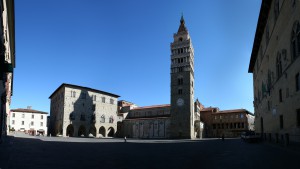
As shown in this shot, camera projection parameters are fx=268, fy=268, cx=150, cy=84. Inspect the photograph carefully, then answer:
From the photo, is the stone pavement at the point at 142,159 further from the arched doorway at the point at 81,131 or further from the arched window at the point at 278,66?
the arched doorway at the point at 81,131

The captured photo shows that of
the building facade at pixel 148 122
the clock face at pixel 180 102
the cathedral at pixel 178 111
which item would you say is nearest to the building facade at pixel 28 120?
the building facade at pixel 148 122

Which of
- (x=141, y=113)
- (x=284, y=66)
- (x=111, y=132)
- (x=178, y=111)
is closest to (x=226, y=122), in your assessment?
(x=178, y=111)

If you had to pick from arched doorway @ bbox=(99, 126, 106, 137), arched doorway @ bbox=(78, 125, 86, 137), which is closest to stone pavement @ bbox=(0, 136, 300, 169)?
arched doorway @ bbox=(78, 125, 86, 137)

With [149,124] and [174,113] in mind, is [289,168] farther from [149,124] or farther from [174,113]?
[149,124]

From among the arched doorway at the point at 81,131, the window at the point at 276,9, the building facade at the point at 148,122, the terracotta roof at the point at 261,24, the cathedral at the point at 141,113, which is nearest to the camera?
the window at the point at 276,9

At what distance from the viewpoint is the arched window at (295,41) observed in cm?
1858

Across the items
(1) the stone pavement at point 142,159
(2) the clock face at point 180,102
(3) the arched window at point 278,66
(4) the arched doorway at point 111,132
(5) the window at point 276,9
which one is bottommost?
(4) the arched doorway at point 111,132

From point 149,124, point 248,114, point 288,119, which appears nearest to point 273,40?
point 288,119

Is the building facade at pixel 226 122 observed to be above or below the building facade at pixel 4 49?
below

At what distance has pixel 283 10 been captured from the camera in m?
22.1

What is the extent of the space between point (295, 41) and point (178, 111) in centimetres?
5015

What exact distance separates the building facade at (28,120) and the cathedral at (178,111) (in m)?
30.3

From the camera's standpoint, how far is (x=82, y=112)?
66.5 metres

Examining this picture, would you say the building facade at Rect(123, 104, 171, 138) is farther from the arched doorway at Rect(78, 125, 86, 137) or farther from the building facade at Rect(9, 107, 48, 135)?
the building facade at Rect(9, 107, 48, 135)
